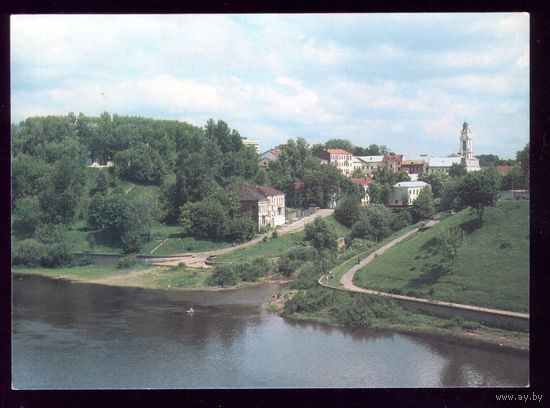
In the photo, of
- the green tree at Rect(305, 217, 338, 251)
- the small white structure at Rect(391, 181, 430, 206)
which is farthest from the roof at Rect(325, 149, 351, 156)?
the green tree at Rect(305, 217, 338, 251)

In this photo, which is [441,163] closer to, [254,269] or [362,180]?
[362,180]

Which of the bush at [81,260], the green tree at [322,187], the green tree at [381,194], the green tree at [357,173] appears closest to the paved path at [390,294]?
the green tree at [381,194]

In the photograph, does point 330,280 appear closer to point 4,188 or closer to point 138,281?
point 138,281

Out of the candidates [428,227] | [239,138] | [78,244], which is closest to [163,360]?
[428,227]

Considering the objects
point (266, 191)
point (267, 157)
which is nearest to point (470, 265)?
point (266, 191)

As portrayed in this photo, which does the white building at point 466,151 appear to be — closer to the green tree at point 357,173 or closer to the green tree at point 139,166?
the green tree at point 357,173

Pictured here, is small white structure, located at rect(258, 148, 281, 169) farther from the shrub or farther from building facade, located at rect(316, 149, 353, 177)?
the shrub
